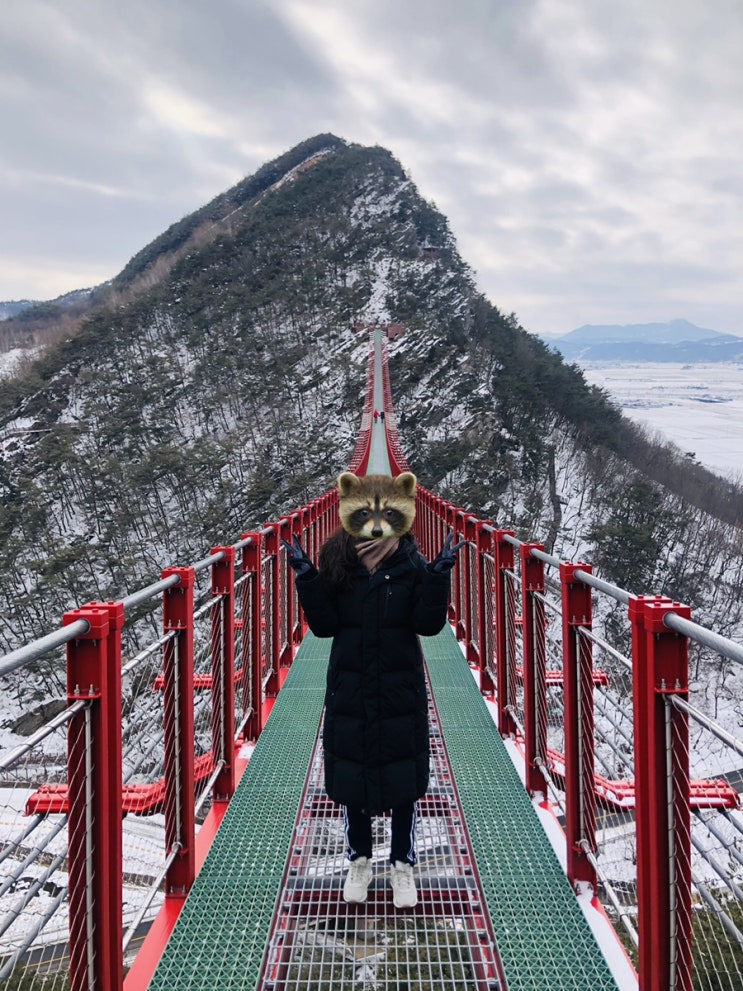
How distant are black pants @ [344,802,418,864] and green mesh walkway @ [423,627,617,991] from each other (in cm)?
33

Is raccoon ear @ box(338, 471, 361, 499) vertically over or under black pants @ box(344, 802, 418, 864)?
over

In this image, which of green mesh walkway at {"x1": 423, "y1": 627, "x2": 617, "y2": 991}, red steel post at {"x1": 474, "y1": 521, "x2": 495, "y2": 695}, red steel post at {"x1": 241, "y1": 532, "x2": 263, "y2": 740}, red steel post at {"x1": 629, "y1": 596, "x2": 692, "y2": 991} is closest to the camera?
red steel post at {"x1": 629, "y1": 596, "x2": 692, "y2": 991}

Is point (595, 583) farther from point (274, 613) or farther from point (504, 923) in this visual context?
point (274, 613)

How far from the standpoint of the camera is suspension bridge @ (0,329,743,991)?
1449 mm

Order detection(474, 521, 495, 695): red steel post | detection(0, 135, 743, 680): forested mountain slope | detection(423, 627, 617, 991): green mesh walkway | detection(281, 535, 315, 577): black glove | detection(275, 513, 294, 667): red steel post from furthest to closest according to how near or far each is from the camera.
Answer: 1. detection(0, 135, 743, 680): forested mountain slope
2. detection(275, 513, 294, 667): red steel post
3. detection(474, 521, 495, 695): red steel post
4. detection(281, 535, 315, 577): black glove
5. detection(423, 627, 617, 991): green mesh walkway

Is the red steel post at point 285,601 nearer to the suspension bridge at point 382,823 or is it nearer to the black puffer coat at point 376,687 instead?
the suspension bridge at point 382,823

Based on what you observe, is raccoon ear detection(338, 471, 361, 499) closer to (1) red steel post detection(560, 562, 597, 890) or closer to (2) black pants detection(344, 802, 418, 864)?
(1) red steel post detection(560, 562, 597, 890)

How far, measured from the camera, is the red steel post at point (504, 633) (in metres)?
3.45

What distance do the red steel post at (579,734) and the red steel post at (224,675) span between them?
145 cm

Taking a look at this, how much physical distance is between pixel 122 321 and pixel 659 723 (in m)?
49.7

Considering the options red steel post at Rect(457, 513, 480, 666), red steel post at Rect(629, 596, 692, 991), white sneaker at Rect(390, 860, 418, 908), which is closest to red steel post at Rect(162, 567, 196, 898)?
white sneaker at Rect(390, 860, 418, 908)

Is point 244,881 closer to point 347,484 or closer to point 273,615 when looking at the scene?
point 347,484

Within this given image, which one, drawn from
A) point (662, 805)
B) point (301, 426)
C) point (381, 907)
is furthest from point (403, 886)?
point (301, 426)

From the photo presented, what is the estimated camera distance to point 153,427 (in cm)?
3816
